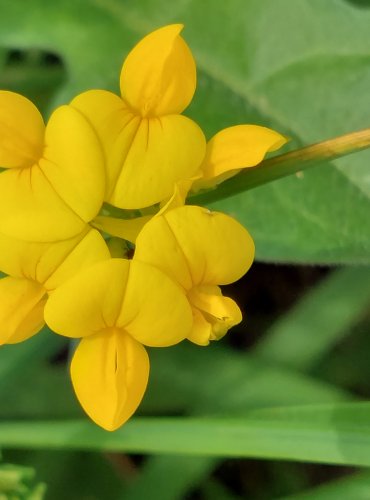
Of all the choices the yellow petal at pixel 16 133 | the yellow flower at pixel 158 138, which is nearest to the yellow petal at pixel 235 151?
the yellow flower at pixel 158 138

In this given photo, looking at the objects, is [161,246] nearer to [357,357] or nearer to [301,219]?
[301,219]

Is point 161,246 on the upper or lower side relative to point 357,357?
upper

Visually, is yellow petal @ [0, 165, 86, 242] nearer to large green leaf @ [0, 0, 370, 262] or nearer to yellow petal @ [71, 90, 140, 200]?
yellow petal @ [71, 90, 140, 200]

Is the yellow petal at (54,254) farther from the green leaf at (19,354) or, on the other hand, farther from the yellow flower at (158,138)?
the green leaf at (19,354)

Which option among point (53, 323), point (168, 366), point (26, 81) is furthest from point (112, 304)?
point (26, 81)

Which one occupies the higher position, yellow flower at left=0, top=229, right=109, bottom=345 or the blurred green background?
yellow flower at left=0, top=229, right=109, bottom=345

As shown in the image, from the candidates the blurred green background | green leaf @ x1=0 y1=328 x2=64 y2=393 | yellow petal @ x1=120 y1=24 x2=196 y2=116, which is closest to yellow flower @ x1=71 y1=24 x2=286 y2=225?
yellow petal @ x1=120 y1=24 x2=196 y2=116
